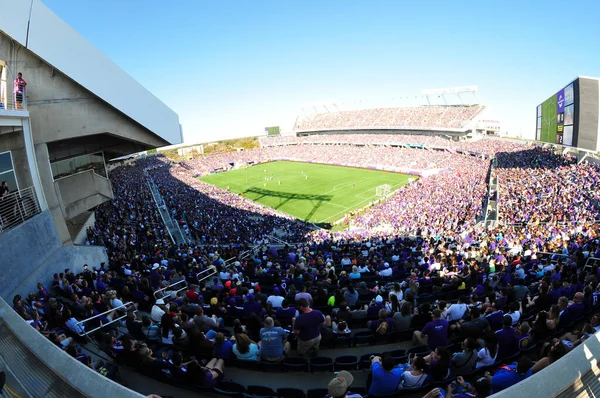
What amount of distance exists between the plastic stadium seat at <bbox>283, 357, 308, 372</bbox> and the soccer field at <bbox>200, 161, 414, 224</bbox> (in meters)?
28.3

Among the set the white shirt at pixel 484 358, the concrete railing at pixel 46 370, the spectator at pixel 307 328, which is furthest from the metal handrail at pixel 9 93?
the white shirt at pixel 484 358

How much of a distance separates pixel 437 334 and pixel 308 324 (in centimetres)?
189

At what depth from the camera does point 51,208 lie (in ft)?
35.3

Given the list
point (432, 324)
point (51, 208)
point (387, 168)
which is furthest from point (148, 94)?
point (387, 168)

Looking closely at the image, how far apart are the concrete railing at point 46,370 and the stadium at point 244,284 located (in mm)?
19

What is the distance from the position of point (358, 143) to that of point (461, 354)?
244ft

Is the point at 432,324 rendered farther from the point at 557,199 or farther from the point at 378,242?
the point at 557,199

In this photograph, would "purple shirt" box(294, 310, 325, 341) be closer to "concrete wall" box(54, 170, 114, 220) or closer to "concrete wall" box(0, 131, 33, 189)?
"concrete wall" box(0, 131, 33, 189)

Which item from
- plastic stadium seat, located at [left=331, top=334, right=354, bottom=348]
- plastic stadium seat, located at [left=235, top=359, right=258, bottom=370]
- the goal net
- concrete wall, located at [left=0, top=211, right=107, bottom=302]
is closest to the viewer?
plastic stadium seat, located at [left=235, top=359, right=258, bottom=370]

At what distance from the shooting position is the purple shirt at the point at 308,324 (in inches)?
192

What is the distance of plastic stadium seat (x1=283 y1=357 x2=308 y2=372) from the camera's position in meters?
4.72

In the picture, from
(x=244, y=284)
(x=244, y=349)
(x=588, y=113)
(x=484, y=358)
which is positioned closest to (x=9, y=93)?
(x=244, y=284)

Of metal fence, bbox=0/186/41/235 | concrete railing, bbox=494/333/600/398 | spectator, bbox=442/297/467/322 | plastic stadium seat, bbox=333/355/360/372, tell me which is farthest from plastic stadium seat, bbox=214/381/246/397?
metal fence, bbox=0/186/41/235

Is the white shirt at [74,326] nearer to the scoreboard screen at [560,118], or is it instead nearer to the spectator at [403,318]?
the spectator at [403,318]
